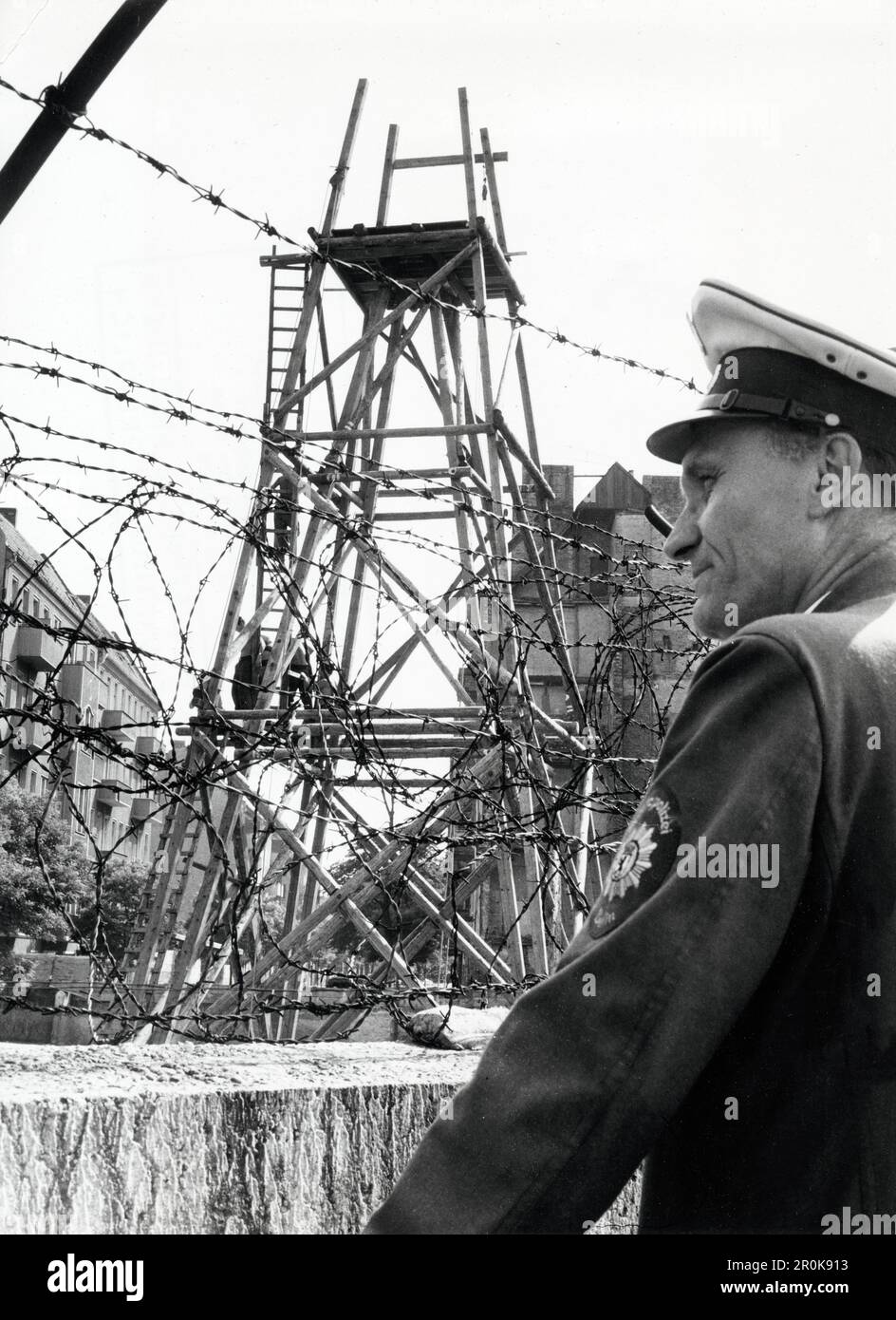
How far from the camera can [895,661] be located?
1338 millimetres

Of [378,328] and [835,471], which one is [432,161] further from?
[835,471]

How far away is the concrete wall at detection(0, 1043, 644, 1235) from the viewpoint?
2146mm

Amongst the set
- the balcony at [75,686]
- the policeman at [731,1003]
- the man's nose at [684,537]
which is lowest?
the policeman at [731,1003]

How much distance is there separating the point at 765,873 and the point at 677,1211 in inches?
14.1

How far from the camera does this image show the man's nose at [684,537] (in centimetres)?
158

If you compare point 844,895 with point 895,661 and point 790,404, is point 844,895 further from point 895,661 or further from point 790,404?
point 790,404

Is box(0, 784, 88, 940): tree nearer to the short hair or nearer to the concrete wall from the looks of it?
the concrete wall

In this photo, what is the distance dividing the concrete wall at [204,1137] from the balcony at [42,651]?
95cm

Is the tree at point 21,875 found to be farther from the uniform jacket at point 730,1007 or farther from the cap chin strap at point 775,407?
the uniform jacket at point 730,1007

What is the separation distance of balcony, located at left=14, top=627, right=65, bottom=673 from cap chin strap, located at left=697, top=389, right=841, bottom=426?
6.12ft

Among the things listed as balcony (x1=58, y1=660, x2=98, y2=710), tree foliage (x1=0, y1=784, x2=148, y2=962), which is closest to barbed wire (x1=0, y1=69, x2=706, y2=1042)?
balcony (x1=58, y1=660, x2=98, y2=710)

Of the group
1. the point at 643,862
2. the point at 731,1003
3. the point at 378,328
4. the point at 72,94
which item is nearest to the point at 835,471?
the point at 643,862

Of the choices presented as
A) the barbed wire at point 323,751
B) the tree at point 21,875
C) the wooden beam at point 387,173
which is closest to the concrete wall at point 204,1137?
the barbed wire at point 323,751
